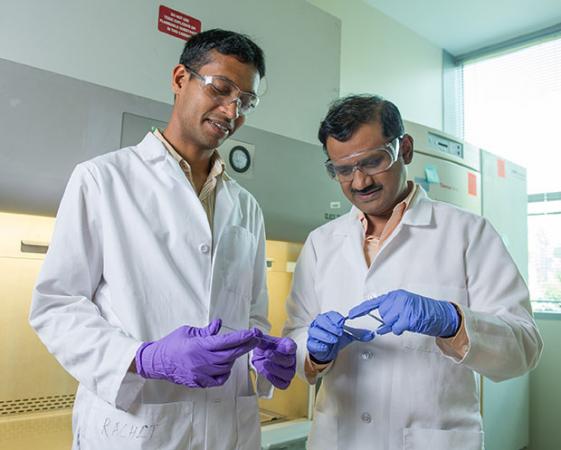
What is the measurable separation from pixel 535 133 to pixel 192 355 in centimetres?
295

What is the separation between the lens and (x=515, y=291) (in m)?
1.16

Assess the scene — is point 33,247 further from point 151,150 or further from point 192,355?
point 192,355

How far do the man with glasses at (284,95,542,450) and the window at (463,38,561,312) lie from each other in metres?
2.04

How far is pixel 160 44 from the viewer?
1.32 m

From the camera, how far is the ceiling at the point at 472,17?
9.50ft

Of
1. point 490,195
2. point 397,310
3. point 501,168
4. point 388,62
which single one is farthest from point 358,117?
point 388,62

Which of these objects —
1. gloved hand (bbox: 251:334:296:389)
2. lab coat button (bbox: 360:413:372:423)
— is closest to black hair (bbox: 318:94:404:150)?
gloved hand (bbox: 251:334:296:389)

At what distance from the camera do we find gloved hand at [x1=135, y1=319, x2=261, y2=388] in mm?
836

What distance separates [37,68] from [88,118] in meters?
0.15

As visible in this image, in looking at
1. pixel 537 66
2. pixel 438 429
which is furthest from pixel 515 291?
pixel 537 66

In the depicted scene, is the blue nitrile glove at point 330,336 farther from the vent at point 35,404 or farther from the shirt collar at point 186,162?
the vent at point 35,404

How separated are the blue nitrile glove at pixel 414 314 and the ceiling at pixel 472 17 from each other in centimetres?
242

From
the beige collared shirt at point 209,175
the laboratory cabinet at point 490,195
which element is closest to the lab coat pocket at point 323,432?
the beige collared shirt at point 209,175

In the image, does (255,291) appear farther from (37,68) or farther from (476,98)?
(476,98)
